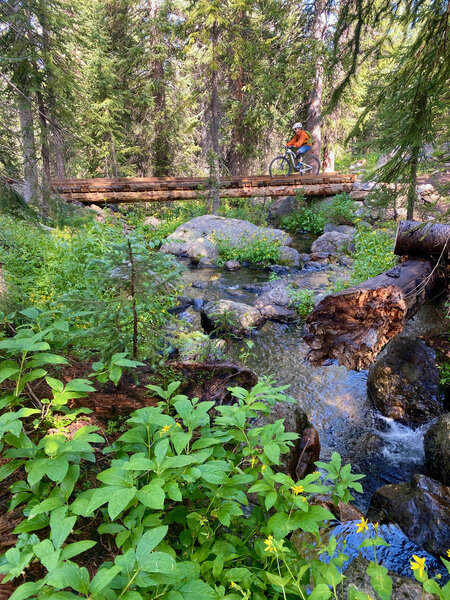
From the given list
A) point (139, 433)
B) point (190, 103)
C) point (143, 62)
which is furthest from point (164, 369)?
point (143, 62)

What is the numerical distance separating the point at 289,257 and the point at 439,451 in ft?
30.5

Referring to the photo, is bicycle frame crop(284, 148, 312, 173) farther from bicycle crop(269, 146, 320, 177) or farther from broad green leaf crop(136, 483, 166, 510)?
broad green leaf crop(136, 483, 166, 510)

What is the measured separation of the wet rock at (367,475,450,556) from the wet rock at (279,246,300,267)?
9310mm

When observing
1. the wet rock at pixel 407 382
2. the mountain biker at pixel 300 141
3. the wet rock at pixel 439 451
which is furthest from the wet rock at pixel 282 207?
the wet rock at pixel 439 451

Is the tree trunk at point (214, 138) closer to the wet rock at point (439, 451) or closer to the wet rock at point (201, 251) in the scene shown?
the wet rock at point (201, 251)

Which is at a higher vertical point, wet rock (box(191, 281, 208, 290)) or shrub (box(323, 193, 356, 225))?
shrub (box(323, 193, 356, 225))

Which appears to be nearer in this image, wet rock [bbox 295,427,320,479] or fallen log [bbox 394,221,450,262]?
wet rock [bbox 295,427,320,479]

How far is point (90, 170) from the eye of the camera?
1998 centimetres

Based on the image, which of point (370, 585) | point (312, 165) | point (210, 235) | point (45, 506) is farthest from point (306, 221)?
point (45, 506)

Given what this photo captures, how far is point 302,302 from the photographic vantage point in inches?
312

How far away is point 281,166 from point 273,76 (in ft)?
12.8

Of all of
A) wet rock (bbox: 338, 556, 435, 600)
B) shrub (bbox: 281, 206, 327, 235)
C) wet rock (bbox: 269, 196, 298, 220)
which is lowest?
wet rock (bbox: 338, 556, 435, 600)

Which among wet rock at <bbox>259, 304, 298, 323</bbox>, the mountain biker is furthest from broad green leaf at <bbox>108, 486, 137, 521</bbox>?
the mountain biker

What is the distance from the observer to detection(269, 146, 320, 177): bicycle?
15820 mm
